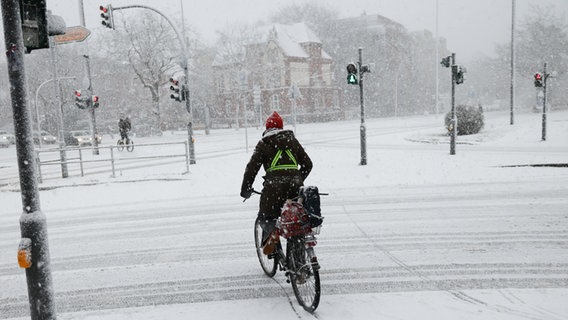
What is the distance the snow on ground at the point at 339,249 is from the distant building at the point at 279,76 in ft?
133

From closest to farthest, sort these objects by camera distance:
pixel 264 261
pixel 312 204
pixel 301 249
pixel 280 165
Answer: pixel 312 204 → pixel 301 249 → pixel 280 165 → pixel 264 261

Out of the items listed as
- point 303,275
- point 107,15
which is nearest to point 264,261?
point 303,275

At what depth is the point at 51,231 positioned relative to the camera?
8477 mm

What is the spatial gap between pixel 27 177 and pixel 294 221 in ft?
7.46

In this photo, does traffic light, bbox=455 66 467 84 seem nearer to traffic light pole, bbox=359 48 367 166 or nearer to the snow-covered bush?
traffic light pole, bbox=359 48 367 166

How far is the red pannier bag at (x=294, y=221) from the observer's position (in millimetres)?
4406

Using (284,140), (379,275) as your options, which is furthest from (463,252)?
(284,140)

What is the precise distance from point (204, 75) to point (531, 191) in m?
53.7

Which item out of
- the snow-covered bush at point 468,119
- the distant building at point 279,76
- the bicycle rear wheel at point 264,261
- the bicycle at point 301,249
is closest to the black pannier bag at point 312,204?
the bicycle at point 301,249

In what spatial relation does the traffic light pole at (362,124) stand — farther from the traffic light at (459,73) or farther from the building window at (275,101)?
the building window at (275,101)

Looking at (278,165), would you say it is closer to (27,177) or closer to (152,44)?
(27,177)

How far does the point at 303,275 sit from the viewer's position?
177 inches

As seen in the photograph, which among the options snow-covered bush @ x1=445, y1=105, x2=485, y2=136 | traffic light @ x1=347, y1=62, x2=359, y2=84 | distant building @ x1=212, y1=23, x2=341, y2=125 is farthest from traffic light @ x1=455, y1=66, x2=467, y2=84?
distant building @ x1=212, y1=23, x2=341, y2=125

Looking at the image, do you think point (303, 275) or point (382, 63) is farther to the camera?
point (382, 63)
